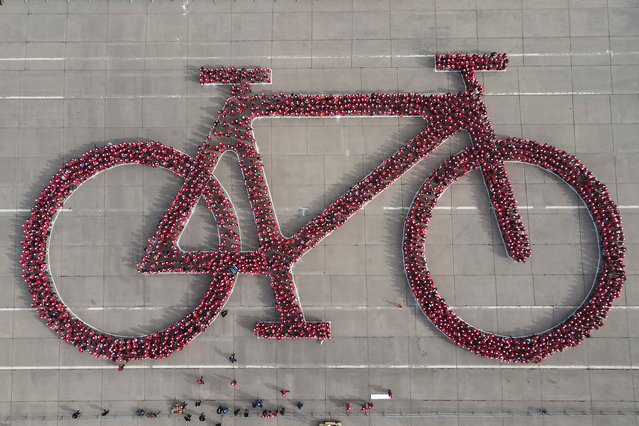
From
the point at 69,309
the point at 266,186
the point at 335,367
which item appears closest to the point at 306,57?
the point at 266,186

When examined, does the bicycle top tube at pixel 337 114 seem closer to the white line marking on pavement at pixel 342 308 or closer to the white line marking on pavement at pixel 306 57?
the white line marking on pavement at pixel 306 57

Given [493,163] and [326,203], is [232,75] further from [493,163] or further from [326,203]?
[493,163]

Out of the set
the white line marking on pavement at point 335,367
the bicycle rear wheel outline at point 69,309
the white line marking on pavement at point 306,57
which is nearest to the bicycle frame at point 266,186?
the bicycle rear wheel outline at point 69,309

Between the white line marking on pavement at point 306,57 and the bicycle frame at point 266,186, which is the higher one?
the white line marking on pavement at point 306,57

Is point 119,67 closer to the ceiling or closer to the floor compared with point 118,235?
closer to the ceiling

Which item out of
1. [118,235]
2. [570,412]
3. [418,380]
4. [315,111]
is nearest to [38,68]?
[118,235]

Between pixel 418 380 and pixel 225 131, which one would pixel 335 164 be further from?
pixel 418 380

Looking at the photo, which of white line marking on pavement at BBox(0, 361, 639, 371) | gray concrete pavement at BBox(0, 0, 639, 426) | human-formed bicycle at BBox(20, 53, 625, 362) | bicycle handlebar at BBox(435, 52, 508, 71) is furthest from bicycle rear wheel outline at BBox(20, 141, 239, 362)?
bicycle handlebar at BBox(435, 52, 508, 71)
